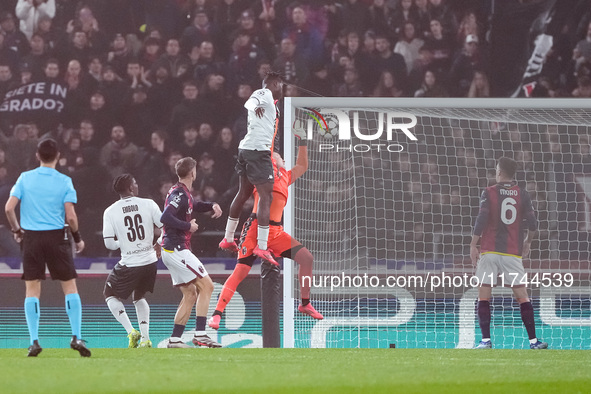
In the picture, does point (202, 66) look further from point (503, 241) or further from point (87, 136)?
point (503, 241)

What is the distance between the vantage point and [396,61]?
1266cm

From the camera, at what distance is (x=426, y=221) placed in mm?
11031

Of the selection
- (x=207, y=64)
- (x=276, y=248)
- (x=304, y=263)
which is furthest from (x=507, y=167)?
(x=207, y=64)

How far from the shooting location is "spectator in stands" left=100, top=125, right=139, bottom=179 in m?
11.7

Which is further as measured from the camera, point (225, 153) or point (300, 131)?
point (225, 153)

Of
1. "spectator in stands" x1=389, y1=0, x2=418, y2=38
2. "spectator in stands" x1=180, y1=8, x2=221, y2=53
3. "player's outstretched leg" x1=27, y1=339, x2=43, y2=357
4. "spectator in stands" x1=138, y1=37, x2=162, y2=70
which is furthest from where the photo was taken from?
"spectator in stands" x1=389, y1=0, x2=418, y2=38

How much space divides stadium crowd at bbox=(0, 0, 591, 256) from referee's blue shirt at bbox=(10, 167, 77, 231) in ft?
17.3

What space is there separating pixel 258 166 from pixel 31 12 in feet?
21.2

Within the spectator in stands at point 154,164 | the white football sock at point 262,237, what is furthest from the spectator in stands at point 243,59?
the white football sock at point 262,237

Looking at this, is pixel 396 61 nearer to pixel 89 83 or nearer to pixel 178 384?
pixel 89 83

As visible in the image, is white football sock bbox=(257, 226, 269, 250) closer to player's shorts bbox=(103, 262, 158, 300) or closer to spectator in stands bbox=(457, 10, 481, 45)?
player's shorts bbox=(103, 262, 158, 300)

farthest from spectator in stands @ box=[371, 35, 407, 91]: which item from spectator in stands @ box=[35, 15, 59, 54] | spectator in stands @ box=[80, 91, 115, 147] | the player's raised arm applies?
spectator in stands @ box=[35, 15, 59, 54]

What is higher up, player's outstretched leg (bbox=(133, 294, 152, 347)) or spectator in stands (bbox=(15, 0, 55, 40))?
spectator in stands (bbox=(15, 0, 55, 40))

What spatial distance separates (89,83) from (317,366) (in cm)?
773
